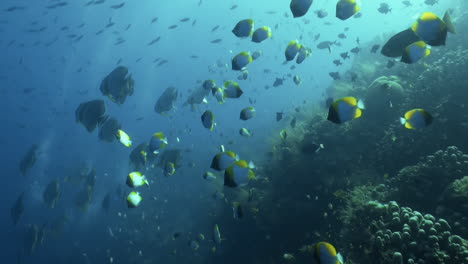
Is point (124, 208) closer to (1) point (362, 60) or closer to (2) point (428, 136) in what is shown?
(1) point (362, 60)

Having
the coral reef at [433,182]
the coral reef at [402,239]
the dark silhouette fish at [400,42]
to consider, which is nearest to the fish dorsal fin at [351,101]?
the dark silhouette fish at [400,42]

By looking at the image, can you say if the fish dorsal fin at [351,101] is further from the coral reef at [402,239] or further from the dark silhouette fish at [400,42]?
the coral reef at [402,239]

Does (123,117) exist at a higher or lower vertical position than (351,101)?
lower

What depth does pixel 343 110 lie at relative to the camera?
429 centimetres

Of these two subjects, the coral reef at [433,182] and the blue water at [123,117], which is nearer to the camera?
the coral reef at [433,182]

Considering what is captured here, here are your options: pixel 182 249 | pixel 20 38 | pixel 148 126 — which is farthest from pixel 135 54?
pixel 182 249

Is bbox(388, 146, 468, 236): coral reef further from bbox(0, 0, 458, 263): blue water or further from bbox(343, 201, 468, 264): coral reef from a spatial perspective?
bbox(0, 0, 458, 263): blue water

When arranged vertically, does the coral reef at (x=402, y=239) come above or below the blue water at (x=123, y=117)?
above

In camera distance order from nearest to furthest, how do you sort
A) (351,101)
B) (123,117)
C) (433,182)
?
(351,101)
(433,182)
(123,117)

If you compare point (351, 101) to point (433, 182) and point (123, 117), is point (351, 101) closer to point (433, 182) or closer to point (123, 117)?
point (433, 182)

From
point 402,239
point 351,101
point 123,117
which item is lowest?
point 123,117

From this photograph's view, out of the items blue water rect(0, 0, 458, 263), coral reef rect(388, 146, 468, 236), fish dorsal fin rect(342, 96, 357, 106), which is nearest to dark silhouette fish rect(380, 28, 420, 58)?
fish dorsal fin rect(342, 96, 357, 106)

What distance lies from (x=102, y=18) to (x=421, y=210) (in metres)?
62.3

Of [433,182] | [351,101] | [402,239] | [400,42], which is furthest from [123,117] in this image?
[351,101]
